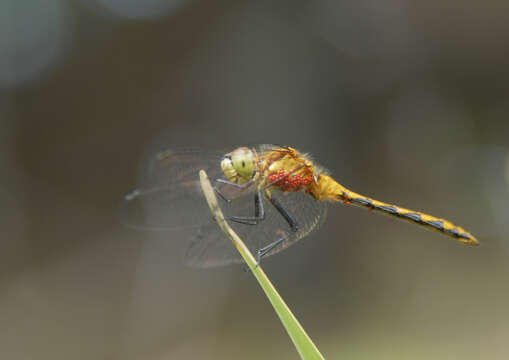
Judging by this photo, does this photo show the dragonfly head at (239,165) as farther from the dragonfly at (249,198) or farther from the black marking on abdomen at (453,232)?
the black marking on abdomen at (453,232)

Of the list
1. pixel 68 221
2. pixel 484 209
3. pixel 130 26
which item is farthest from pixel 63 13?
pixel 484 209

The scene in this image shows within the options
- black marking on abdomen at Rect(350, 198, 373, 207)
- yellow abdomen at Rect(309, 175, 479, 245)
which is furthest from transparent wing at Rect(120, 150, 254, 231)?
black marking on abdomen at Rect(350, 198, 373, 207)

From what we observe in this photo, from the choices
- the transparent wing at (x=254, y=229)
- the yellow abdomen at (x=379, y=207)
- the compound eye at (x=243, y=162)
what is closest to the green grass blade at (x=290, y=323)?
Answer: the compound eye at (x=243, y=162)

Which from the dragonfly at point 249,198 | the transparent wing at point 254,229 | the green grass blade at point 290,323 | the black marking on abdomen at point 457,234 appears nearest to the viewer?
the green grass blade at point 290,323

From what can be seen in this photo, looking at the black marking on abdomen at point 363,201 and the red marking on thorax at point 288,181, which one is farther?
the black marking on abdomen at point 363,201

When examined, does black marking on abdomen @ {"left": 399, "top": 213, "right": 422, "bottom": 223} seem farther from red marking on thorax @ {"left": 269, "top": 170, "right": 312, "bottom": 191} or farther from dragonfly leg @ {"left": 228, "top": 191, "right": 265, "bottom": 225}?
dragonfly leg @ {"left": 228, "top": 191, "right": 265, "bottom": 225}

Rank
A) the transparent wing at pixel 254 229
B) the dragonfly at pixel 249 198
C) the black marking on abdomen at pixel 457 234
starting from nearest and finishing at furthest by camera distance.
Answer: the dragonfly at pixel 249 198 < the transparent wing at pixel 254 229 < the black marking on abdomen at pixel 457 234

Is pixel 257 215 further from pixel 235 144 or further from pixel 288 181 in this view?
pixel 235 144
